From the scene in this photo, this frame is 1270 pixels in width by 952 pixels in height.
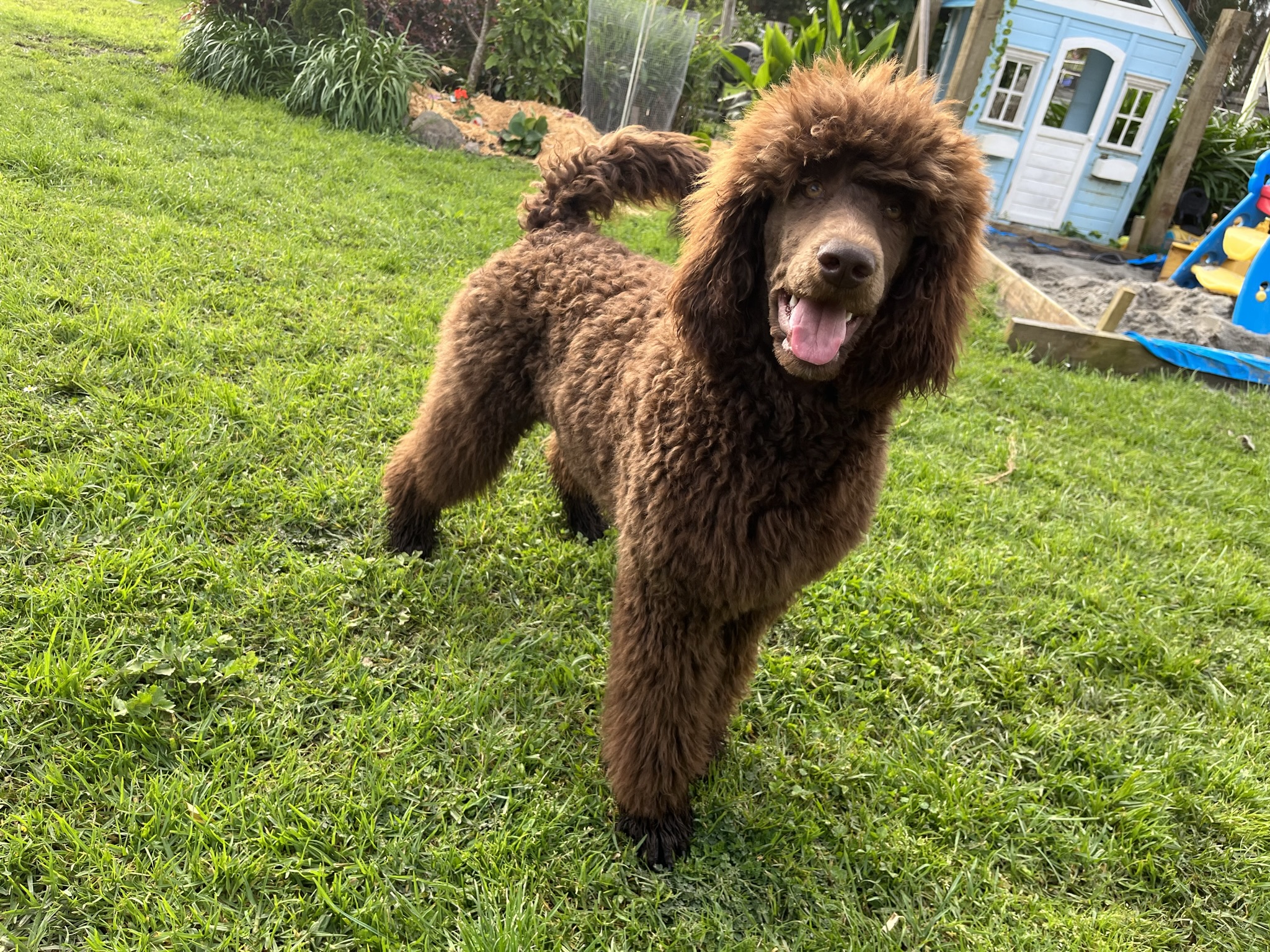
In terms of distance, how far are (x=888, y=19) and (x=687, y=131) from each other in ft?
12.5

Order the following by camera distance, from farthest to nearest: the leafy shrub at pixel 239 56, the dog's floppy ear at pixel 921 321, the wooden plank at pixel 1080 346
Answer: the leafy shrub at pixel 239 56 → the wooden plank at pixel 1080 346 → the dog's floppy ear at pixel 921 321

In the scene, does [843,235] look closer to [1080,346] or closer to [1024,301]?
[1080,346]

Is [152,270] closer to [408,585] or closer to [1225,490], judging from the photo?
[408,585]

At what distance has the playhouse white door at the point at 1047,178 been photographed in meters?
9.55

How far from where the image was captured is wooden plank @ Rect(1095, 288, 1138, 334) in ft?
18.6

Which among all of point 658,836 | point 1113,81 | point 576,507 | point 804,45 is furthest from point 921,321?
point 1113,81

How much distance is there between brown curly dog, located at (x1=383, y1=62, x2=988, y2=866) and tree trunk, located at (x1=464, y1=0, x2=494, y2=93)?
8261 mm

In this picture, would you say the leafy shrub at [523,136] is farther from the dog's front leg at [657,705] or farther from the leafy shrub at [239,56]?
the dog's front leg at [657,705]

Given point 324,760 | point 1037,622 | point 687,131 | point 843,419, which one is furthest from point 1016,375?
point 687,131

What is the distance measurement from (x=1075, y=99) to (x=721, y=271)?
35.9 feet

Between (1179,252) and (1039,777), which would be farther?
(1179,252)

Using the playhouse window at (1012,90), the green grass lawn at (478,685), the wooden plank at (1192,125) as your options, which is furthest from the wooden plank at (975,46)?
the green grass lawn at (478,685)

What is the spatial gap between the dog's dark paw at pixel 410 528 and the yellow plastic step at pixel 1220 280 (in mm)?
7758

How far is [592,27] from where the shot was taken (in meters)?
7.84
